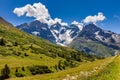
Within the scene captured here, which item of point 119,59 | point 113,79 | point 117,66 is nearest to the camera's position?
point 113,79

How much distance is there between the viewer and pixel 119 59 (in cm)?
1855

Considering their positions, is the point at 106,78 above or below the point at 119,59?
below

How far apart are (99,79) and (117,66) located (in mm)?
2370

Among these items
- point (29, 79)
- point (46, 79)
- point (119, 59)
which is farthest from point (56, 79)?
point (119, 59)

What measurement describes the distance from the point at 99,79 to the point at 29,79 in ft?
209

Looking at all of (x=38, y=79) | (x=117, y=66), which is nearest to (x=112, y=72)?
(x=117, y=66)

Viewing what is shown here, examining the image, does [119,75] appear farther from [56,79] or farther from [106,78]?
[56,79]

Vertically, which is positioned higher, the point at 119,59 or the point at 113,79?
the point at 119,59

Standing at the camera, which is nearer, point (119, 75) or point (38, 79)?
point (119, 75)

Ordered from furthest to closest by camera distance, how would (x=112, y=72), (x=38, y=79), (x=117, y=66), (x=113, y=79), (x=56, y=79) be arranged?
(x=38, y=79) → (x=56, y=79) → (x=117, y=66) → (x=112, y=72) → (x=113, y=79)

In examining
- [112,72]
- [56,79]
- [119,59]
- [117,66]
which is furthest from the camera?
[56,79]

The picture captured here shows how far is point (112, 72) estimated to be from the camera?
15.4 meters

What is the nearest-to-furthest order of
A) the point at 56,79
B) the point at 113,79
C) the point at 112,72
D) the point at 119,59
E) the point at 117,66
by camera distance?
the point at 113,79, the point at 112,72, the point at 117,66, the point at 119,59, the point at 56,79

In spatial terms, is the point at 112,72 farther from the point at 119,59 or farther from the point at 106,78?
the point at 119,59
